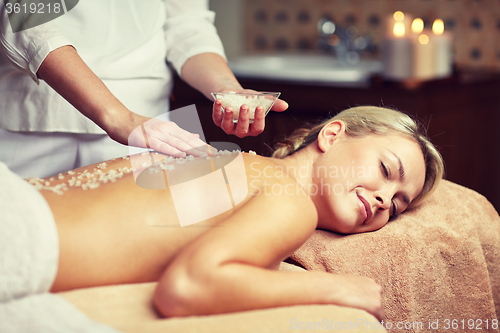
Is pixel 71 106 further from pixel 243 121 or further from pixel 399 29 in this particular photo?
pixel 399 29

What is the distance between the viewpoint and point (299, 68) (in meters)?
2.61

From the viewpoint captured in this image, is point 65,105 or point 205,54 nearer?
point 65,105

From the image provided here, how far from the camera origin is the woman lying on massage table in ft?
2.35

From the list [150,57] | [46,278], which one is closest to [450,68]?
[150,57]

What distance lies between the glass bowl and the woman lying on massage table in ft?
0.41

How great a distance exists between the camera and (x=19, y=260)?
2.30ft

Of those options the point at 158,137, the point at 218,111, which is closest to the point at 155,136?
the point at 158,137

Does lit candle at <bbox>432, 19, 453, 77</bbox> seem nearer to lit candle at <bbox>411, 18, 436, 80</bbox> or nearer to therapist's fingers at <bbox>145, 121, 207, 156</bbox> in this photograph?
lit candle at <bbox>411, 18, 436, 80</bbox>

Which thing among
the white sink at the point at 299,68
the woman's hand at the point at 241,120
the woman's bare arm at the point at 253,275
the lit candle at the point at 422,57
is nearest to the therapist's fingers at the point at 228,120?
the woman's hand at the point at 241,120

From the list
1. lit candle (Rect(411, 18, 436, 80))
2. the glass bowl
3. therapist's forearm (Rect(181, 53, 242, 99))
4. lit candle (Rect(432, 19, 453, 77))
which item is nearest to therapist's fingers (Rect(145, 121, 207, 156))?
the glass bowl

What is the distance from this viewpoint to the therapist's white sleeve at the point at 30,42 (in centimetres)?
93

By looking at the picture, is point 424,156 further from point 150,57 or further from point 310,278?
point 150,57

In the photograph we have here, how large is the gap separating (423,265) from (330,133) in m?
0.39

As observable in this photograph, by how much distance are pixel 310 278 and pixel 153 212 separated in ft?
1.08
